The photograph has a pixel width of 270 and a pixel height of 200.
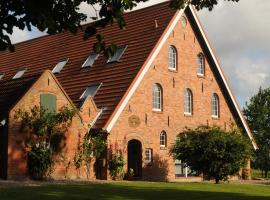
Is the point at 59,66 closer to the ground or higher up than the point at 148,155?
higher up

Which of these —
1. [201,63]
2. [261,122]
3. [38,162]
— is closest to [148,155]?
[38,162]

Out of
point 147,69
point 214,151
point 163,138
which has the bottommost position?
point 214,151

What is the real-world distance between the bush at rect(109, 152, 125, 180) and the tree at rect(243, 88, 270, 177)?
19.8m

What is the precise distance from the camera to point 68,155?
1069 inches

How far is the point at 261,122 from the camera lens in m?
47.5

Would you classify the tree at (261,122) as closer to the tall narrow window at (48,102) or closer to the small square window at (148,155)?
the small square window at (148,155)

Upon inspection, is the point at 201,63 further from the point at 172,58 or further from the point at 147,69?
the point at 147,69

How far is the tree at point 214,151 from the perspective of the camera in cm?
2689

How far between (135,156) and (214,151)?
5.40 metres

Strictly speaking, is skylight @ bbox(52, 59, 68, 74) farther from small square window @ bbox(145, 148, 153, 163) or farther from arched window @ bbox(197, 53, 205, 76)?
arched window @ bbox(197, 53, 205, 76)

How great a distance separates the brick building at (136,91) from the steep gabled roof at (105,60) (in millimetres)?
80

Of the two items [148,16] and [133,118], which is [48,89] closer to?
[133,118]

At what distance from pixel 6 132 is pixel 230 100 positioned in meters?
17.4

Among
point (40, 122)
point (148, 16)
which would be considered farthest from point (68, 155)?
point (148, 16)
